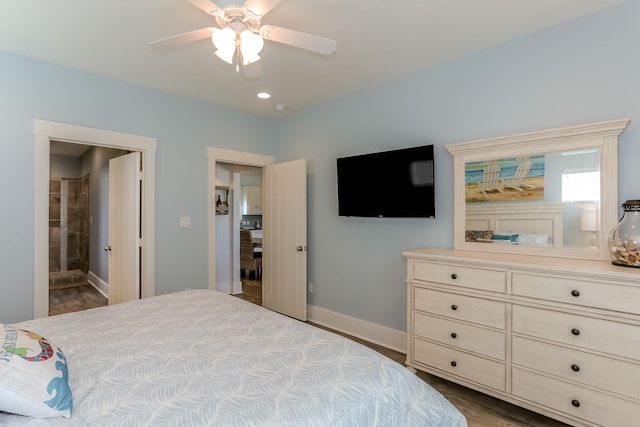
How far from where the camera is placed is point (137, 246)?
11.1 feet

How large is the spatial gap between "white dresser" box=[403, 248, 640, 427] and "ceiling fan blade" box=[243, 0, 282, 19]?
6.16 ft

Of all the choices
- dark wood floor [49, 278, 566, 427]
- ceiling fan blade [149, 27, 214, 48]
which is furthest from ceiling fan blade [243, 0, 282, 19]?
dark wood floor [49, 278, 566, 427]

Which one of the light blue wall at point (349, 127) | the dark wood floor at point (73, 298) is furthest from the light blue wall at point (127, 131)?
the dark wood floor at point (73, 298)

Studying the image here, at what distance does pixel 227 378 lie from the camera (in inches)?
49.9

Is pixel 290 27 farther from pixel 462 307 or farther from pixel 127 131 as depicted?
pixel 462 307

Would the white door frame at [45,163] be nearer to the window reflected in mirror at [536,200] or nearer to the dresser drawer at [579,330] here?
the window reflected in mirror at [536,200]

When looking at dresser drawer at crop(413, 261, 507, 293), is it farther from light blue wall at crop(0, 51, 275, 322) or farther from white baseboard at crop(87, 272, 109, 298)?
white baseboard at crop(87, 272, 109, 298)

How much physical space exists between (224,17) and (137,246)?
8.35ft

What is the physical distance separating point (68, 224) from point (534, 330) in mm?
7824

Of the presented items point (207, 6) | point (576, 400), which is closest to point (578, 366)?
point (576, 400)

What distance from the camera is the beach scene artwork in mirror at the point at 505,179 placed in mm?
2383

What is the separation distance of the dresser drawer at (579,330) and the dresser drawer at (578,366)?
0.05 metres

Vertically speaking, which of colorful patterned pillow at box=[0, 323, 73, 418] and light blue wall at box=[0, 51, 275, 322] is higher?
light blue wall at box=[0, 51, 275, 322]

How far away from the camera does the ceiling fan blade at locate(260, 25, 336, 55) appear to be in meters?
1.79
